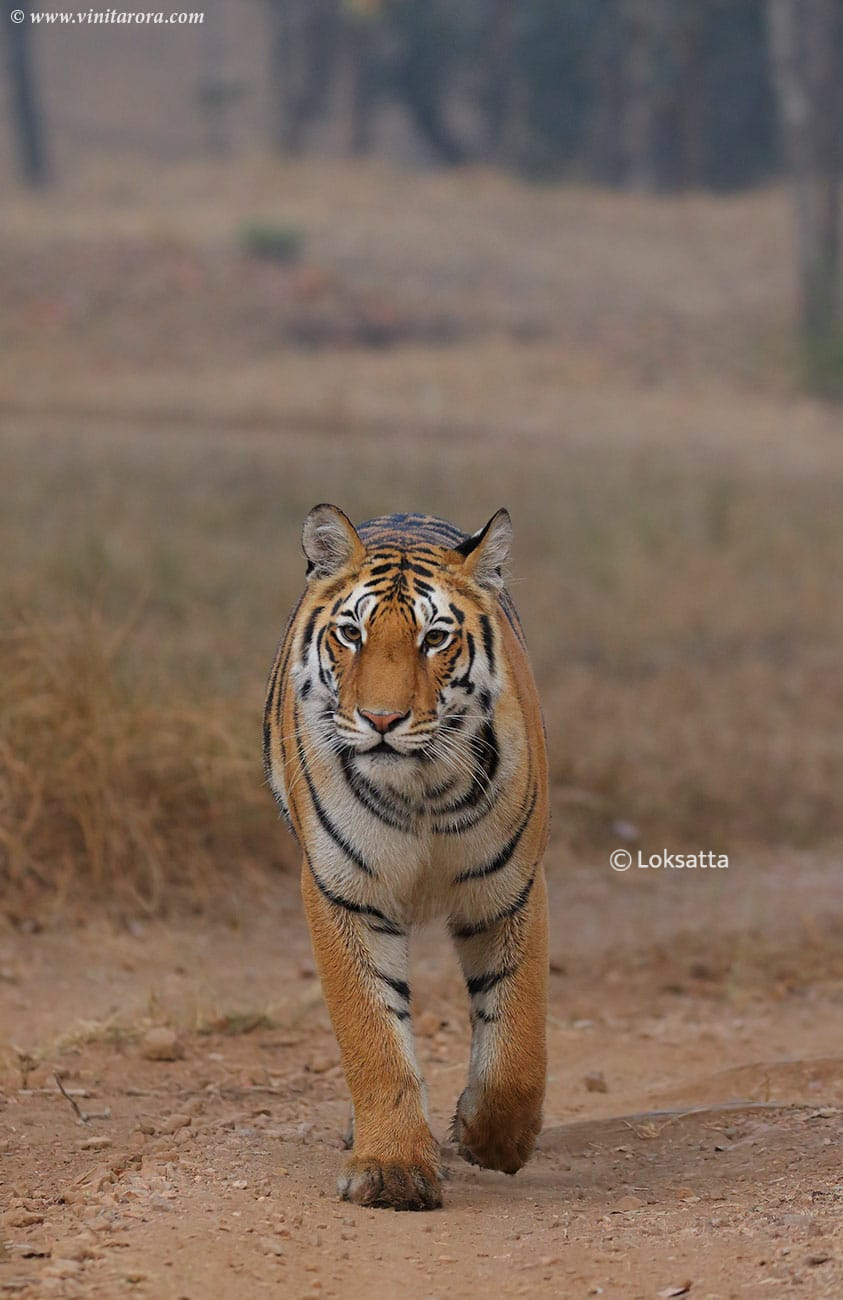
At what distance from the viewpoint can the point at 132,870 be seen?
6.78 m

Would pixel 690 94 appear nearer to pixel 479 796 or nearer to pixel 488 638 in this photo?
pixel 488 638

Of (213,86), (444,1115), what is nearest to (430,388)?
(444,1115)

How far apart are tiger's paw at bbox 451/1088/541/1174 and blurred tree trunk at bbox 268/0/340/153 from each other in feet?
122

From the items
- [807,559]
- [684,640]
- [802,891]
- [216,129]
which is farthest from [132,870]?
[216,129]

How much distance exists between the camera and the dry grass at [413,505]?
689 cm

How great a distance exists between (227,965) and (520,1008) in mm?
2574

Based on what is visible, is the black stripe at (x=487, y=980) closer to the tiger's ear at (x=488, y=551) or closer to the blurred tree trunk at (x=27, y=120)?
the tiger's ear at (x=488, y=551)

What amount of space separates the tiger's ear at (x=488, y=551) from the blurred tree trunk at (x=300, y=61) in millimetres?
37029

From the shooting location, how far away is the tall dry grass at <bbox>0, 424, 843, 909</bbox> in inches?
264

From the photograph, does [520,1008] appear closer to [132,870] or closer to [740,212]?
[132,870]

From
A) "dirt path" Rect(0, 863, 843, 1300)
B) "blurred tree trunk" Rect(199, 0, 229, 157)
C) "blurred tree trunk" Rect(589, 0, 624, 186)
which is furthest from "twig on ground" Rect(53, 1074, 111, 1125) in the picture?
"blurred tree trunk" Rect(199, 0, 229, 157)

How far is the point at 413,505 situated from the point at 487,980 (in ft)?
29.9

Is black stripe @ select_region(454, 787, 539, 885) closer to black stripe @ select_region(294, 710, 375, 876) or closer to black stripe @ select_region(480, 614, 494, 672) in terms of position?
black stripe @ select_region(294, 710, 375, 876)

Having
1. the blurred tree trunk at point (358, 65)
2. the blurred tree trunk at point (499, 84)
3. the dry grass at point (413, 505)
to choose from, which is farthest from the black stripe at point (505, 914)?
the blurred tree trunk at point (499, 84)
